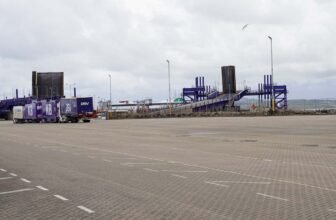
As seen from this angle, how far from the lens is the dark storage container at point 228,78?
135 meters

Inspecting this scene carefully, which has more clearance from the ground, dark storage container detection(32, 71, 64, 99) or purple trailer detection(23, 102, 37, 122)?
dark storage container detection(32, 71, 64, 99)

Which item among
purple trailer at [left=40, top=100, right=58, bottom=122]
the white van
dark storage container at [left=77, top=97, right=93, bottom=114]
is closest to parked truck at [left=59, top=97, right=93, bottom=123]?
dark storage container at [left=77, top=97, right=93, bottom=114]

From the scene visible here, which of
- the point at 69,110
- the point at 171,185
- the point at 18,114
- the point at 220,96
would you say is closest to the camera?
the point at 171,185

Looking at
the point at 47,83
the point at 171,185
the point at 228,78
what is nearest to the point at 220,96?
the point at 228,78

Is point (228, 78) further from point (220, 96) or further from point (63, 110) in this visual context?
point (63, 110)

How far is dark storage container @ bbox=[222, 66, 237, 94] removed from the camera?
444 ft

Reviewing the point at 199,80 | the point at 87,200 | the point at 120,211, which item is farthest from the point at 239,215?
the point at 199,80

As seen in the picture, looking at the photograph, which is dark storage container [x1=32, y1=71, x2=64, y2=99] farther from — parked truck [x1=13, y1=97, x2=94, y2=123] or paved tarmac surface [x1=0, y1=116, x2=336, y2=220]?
paved tarmac surface [x1=0, y1=116, x2=336, y2=220]

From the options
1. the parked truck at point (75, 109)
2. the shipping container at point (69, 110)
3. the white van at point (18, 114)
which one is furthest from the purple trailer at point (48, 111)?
the white van at point (18, 114)

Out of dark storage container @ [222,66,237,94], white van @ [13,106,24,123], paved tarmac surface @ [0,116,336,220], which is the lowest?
paved tarmac surface @ [0,116,336,220]

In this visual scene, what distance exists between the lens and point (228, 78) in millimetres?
136250

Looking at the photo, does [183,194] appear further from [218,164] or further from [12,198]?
[218,164]

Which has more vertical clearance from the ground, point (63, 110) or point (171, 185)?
point (63, 110)

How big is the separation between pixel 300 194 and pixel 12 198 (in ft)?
18.5
